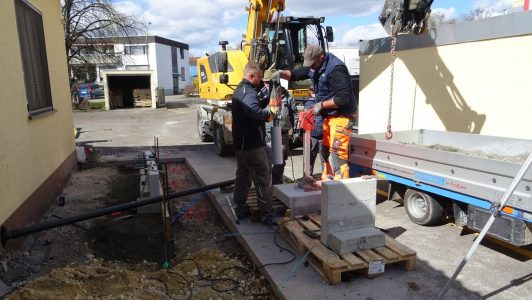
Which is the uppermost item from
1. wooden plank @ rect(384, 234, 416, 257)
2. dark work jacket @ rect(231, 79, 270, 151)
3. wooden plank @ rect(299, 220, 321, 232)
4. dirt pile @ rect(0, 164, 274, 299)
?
dark work jacket @ rect(231, 79, 270, 151)

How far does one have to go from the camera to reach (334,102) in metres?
4.73

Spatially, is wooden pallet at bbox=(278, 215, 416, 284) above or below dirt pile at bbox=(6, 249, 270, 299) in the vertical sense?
above

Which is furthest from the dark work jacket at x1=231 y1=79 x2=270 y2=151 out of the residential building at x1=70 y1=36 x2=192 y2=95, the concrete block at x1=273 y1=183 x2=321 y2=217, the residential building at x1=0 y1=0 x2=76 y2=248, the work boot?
the residential building at x1=70 y1=36 x2=192 y2=95

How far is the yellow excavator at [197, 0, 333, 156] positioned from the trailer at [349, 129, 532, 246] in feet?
12.7

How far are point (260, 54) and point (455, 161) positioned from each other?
543 cm

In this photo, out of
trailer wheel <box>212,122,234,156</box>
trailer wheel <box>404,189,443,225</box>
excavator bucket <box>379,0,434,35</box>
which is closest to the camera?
trailer wheel <box>404,189,443,225</box>

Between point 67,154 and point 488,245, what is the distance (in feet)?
22.8

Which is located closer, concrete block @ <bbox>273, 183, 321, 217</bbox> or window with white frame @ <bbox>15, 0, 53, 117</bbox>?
concrete block @ <bbox>273, 183, 321, 217</bbox>

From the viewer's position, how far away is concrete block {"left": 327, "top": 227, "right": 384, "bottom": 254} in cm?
347

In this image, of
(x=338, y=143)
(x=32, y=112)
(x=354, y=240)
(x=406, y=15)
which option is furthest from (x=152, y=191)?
(x=406, y=15)

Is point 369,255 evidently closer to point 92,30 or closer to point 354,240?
point 354,240

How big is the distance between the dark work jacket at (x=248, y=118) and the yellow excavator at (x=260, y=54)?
3943 millimetres

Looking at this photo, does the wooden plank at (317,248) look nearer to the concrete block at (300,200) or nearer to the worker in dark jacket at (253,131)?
the concrete block at (300,200)

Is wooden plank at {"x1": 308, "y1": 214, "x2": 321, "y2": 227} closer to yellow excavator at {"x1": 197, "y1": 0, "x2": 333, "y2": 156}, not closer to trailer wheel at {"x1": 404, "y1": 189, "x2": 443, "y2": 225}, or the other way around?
trailer wheel at {"x1": 404, "y1": 189, "x2": 443, "y2": 225}
